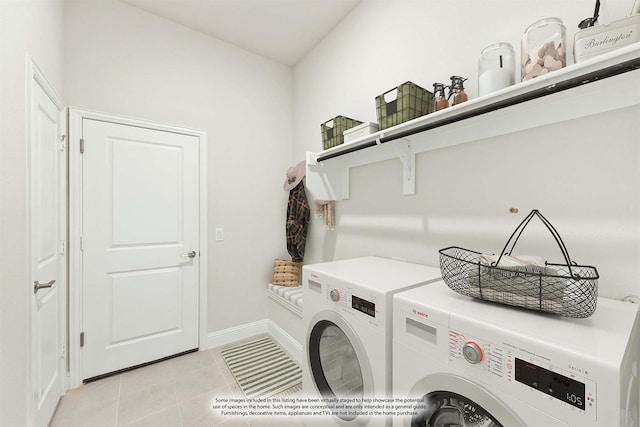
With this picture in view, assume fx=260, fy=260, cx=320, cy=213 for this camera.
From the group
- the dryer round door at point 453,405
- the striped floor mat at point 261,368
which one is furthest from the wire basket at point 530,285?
the striped floor mat at point 261,368

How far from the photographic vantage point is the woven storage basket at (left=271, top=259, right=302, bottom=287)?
105 inches

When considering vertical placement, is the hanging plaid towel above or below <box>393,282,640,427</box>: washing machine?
above

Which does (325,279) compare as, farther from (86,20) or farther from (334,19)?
(86,20)

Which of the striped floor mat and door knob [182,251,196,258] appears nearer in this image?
the striped floor mat

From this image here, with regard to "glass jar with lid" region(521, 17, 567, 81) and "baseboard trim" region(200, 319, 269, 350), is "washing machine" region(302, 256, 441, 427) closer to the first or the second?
"glass jar with lid" region(521, 17, 567, 81)

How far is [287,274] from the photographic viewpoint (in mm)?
2682

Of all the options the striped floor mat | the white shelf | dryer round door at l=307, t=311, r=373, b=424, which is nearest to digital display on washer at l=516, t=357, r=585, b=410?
dryer round door at l=307, t=311, r=373, b=424

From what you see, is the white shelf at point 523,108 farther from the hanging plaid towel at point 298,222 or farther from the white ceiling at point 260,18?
the white ceiling at point 260,18

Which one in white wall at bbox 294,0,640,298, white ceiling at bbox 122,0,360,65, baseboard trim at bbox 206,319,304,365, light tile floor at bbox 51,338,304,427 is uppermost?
white ceiling at bbox 122,0,360,65

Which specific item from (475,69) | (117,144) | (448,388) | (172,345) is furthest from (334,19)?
(172,345)

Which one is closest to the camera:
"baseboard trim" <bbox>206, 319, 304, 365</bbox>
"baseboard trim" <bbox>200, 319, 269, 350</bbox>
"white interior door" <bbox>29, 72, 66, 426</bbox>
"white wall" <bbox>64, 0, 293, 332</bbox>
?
"white interior door" <bbox>29, 72, 66, 426</bbox>

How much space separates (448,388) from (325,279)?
696mm

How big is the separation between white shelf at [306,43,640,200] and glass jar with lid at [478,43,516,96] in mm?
96

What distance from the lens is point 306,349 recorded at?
1483 millimetres
